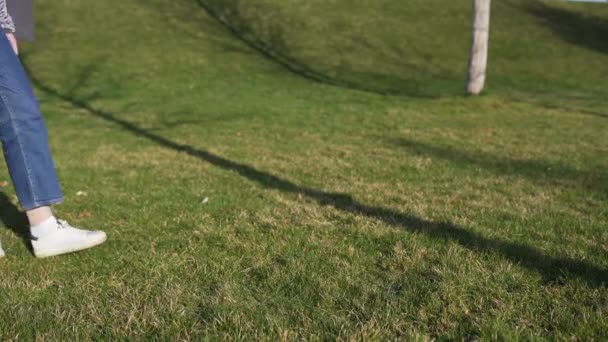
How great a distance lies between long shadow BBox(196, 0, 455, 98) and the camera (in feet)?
58.8

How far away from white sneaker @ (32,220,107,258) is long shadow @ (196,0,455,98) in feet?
44.2

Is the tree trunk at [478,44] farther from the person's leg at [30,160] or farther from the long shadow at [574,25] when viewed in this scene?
the long shadow at [574,25]

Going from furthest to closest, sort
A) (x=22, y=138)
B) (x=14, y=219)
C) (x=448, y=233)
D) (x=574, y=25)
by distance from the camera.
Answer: (x=574, y=25)
(x=14, y=219)
(x=448, y=233)
(x=22, y=138)

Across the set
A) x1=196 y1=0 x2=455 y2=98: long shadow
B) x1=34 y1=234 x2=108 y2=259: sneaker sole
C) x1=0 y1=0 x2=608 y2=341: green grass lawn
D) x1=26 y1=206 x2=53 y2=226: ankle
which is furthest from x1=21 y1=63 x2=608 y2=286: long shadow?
x1=196 y1=0 x2=455 y2=98: long shadow

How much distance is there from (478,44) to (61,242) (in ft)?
41.2

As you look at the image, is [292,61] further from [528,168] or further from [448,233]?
[448,233]

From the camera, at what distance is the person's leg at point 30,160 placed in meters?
3.29

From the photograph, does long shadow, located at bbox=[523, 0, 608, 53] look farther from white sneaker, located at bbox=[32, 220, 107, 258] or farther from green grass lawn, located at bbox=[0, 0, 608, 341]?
white sneaker, located at bbox=[32, 220, 107, 258]

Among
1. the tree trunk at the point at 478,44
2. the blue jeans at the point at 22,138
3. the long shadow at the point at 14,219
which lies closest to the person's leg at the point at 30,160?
the blue jeans at the point at 22,138

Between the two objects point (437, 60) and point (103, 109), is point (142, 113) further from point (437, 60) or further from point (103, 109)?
point (437, 60)

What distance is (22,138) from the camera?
3346mm

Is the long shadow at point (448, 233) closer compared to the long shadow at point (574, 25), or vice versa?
the long shadow at point (448, 233)

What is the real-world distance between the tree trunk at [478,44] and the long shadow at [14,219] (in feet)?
39.2

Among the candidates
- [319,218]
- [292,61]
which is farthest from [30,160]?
[292,61]
